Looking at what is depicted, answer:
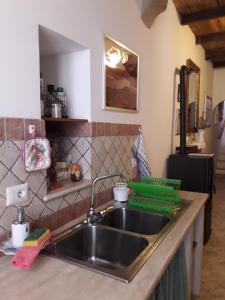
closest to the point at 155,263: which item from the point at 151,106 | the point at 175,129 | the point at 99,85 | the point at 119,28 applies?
the point at 99,85

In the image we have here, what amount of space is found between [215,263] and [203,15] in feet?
8.60

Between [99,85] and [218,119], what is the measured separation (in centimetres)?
467

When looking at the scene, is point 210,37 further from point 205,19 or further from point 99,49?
point 99,49

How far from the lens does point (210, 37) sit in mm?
3574

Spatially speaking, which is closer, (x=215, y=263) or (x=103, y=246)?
(x=103, y=246)

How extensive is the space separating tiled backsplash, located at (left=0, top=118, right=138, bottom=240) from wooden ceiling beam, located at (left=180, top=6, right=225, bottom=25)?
5.86 ft

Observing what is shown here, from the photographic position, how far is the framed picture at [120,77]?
1.57m

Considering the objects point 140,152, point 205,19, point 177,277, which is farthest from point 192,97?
point 177,277

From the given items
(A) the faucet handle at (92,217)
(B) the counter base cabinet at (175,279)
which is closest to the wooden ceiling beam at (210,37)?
(B) the counter base cabinet at (175,279)

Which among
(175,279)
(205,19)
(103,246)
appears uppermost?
(205,19)

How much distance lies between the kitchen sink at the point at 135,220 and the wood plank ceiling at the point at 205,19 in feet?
7.86

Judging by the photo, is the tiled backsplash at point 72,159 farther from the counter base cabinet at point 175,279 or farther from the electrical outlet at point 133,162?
the counter base cabinet at point 175,279

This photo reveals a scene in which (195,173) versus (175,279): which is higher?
(195,173)

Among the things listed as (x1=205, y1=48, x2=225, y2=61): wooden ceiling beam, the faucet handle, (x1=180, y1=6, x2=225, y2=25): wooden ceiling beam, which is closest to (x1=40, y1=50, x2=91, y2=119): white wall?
the faucet handle
